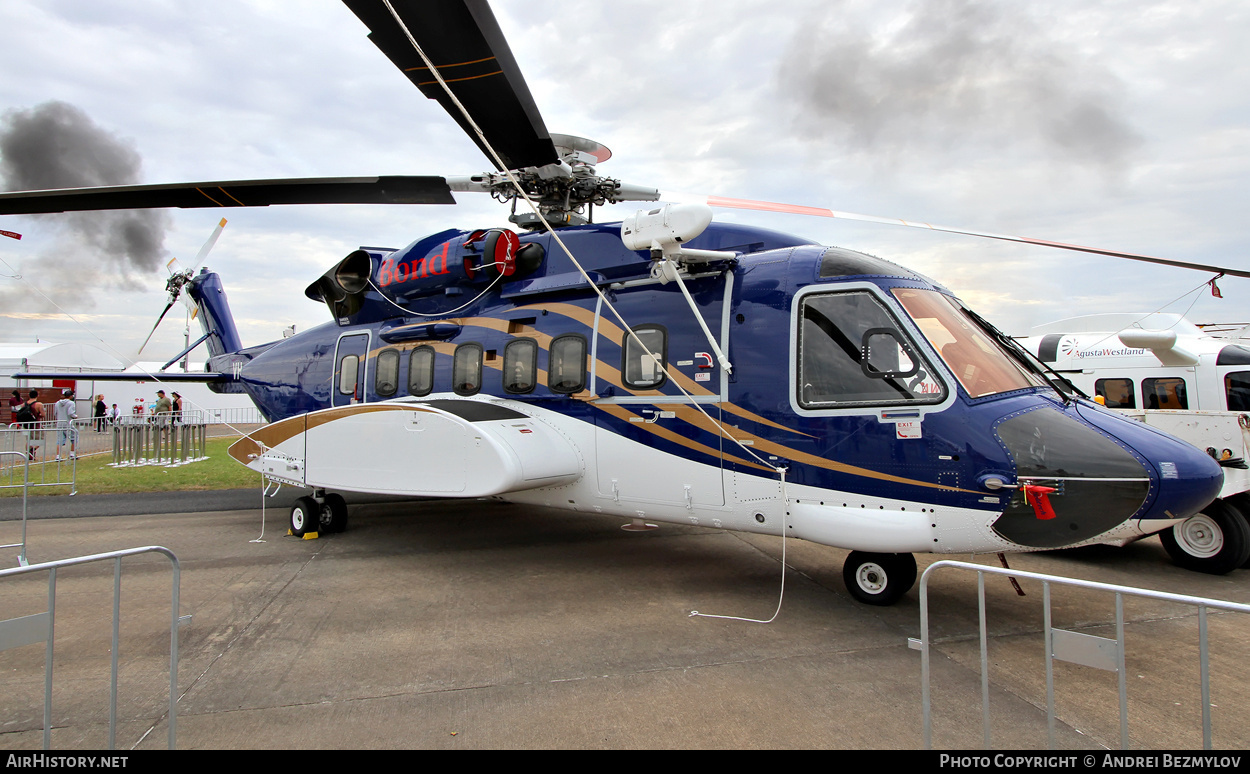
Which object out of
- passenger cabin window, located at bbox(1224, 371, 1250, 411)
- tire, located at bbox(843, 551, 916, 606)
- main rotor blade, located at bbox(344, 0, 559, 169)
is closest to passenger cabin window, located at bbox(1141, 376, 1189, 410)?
passenger cabin window, located at bbox(1224, 371, 1250, 411)

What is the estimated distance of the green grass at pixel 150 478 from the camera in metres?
11.9

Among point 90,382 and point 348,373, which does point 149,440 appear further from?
point 90,382

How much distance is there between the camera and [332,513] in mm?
8039

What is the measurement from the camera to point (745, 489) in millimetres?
5137

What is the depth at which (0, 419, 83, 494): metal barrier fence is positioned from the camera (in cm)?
1070

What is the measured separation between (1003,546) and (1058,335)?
931cm

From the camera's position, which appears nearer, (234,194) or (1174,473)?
(1174,473)

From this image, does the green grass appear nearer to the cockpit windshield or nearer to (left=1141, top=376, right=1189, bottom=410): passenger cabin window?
the cockpit windshield

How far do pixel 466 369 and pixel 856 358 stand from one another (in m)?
4.06

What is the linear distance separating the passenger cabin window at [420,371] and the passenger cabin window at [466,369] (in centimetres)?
39

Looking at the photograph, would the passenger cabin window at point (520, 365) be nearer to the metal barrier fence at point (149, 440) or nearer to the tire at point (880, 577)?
the tire at point (880, 577)

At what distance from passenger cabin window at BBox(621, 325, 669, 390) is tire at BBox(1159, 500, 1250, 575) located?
202 inches

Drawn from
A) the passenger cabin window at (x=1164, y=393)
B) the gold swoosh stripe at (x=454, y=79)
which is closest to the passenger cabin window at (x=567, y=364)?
the gold swoosh stripe at (x=454, y=79)

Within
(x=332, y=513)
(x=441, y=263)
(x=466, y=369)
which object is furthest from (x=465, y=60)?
(x=332, y=513)
